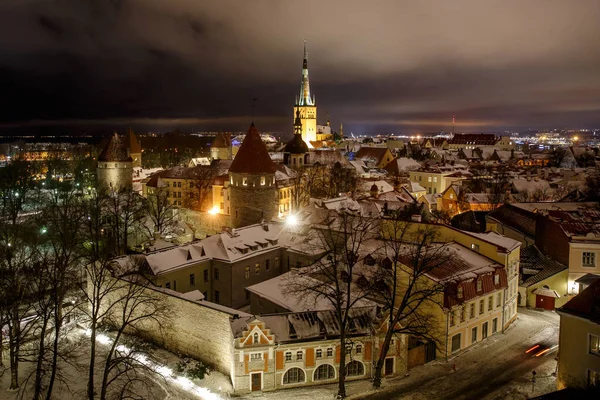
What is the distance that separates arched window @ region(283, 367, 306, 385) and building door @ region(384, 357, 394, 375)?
139 inches

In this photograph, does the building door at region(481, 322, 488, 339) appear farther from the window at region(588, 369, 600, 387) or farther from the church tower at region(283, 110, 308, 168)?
the church tower at region(283, 110, 308, 168)

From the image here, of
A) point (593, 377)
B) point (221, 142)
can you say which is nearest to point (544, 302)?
point (593, 377)

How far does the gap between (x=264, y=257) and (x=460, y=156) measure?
262 ft

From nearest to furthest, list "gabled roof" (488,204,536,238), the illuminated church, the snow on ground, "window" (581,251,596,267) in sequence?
the snow on ground → "window" (581,251,596,267) → "gabled roof" (488,204,536,238) → the illuminated church

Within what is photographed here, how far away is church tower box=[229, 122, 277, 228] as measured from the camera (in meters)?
40.0

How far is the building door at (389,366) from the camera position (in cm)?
2198

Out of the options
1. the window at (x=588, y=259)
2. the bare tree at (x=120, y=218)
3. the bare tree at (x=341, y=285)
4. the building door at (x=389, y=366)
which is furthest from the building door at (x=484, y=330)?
the bare tree at (x=120, y=218)

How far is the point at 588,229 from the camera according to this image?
1198 inches

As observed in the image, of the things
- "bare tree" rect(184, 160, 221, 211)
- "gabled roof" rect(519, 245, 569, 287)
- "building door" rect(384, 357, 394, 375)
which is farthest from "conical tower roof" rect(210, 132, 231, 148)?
"building door" rect(384, 357, 394, 375)

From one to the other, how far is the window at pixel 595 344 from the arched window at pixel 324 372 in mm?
9556

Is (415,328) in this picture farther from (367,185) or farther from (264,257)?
(367,185)

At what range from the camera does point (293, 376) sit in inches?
835

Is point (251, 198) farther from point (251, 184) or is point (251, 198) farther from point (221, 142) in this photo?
point (221, 142)

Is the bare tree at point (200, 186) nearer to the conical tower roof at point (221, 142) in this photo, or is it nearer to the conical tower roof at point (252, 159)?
the conical tower roof at point (252, 159)
